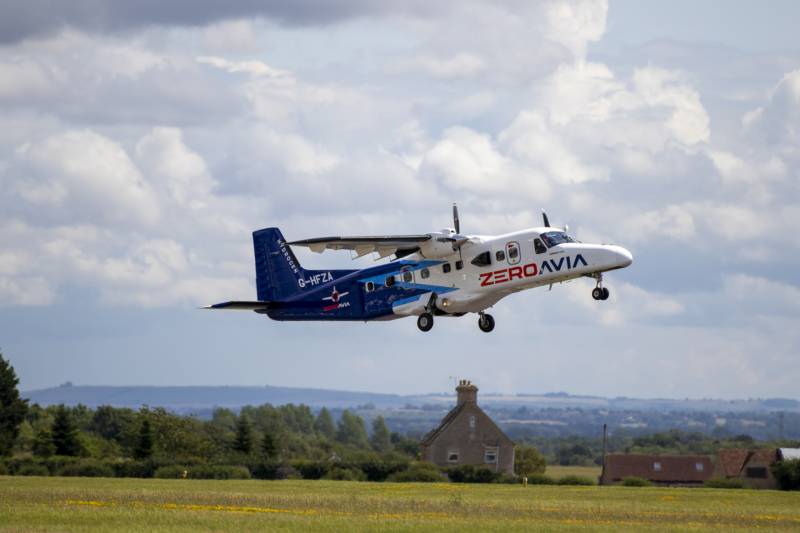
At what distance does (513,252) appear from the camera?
4975 centimetres

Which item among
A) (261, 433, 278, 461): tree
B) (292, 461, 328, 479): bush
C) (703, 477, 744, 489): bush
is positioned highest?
(261, 433, 278, 461): tree

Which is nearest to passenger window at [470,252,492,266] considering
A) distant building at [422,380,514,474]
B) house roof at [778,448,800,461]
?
distant building at [422,380,514,474]

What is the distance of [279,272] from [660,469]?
61.2 metres

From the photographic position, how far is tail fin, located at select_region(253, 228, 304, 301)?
57875 mm

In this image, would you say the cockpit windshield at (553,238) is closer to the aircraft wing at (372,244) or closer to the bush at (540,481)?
the aircraft wing at (372,244)

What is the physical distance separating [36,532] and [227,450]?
215 feet

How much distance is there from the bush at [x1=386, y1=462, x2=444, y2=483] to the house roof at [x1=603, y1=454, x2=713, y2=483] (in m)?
22.8

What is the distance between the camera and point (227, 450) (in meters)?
104

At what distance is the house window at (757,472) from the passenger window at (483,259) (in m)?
58.7

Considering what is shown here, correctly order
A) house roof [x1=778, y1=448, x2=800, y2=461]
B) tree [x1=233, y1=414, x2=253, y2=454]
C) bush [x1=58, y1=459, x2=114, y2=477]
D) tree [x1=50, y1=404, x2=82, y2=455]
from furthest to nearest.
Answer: tree [x1=233, y1=414, x2=253, y2=454]
house roof [x1=778, y1=448, x2=800, y2=461]
tree [x1=50, y1=404, x2=82, y2=455]
bush [x1=58, y1=459, x2=114, y2=477]

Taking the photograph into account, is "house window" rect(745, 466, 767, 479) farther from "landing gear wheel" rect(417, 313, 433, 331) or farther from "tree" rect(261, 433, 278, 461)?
"landing gear wheel" rect(417, 313, 433, 331)

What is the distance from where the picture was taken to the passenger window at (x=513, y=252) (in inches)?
1956

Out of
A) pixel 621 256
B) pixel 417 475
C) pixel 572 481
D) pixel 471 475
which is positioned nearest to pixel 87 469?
pixel 417 475

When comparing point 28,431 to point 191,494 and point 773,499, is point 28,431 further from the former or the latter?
point 773,499
